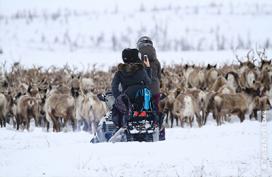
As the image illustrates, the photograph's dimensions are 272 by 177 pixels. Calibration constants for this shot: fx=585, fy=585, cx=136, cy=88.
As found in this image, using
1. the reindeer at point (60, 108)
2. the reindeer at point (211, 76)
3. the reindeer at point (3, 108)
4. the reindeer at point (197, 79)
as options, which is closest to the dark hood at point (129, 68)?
the reindeer at point (60, 108)

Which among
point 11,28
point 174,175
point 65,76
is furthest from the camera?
point 11,28

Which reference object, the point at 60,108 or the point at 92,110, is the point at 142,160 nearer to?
the point at 92,110

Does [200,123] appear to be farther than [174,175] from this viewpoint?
Yes

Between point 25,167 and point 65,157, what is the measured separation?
58 centimetres

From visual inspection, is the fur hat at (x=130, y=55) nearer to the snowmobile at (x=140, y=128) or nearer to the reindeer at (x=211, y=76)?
the snowmobile at (x=140, y=128)

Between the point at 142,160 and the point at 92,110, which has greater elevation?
the point at 142,160

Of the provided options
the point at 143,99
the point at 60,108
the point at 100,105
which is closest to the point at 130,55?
the point at 143,99

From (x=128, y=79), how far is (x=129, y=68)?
17 centimetres

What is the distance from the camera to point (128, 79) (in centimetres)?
877

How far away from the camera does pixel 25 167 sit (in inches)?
269

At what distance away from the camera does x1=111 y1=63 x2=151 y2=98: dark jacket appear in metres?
8.72

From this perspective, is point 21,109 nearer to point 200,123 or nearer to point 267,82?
point 200,123

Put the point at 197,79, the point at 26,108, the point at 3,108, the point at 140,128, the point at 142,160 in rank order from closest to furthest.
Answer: the point at 142,160, the point at 140,128, the point at 26,108, the point at 3,108, the point at 197,79

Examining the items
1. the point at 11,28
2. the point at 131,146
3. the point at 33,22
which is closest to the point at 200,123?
the point at 131,146
